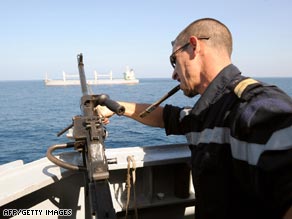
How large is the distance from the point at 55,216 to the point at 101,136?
1783mm

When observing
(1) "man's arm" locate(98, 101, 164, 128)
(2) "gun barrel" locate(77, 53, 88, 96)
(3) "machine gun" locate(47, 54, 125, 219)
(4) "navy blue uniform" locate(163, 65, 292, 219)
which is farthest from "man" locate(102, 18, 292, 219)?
(2) "gun barrel" locate(77, 53, 88, 96)

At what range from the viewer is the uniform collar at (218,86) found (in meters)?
2.03

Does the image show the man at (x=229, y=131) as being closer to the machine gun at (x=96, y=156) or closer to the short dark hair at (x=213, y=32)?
the short dark hair at (x=213, y=32)

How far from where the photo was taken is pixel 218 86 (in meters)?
2.05

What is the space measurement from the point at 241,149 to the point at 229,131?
240mm

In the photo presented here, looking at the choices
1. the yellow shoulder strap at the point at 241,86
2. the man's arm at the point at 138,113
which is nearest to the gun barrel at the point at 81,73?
the man's arm at the point at 138,113

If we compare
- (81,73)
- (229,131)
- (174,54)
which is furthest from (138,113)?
(229,131)

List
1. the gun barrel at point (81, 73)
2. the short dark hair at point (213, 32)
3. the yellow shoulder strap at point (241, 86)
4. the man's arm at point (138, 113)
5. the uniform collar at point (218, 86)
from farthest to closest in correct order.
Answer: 1. the man's arm at point (138, 113)
2. the gun barrel at point (81, 73)
3. the short dark hair at point (213, 32)
4. the uniform collar at point (218, 86)
5. the yellow shoulder strap at point (241, 86)

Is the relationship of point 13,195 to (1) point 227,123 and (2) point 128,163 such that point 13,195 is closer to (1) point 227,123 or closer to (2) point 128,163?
(2) point 128,163

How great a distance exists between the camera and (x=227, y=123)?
179 cm

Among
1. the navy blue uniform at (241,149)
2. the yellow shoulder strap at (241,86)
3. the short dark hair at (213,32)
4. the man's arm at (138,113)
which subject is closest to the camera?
the navy blue uniform at (241,149)

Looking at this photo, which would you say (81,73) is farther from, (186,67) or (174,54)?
(186,67)

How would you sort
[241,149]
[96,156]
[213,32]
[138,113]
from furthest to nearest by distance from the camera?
[138,113] < [213,32] < [96,156] < [241,149]

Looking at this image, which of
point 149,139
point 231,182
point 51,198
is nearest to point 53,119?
point 149,139
